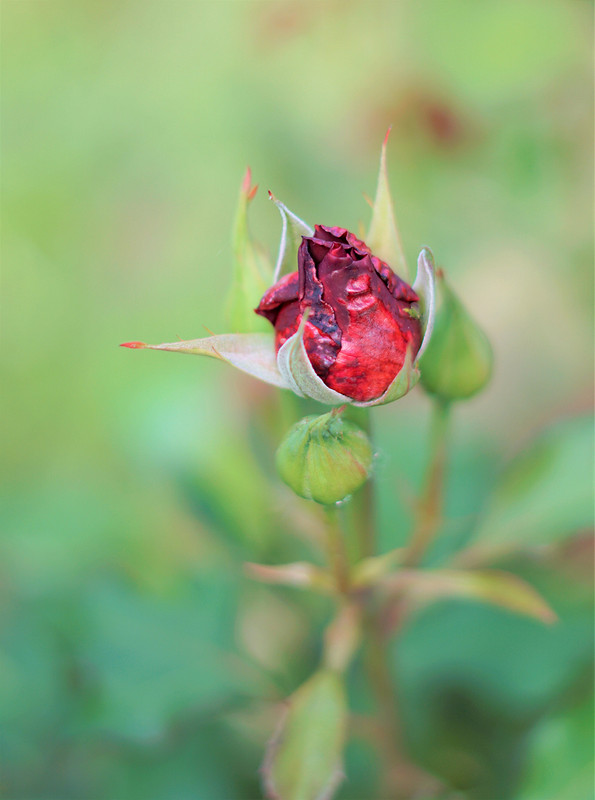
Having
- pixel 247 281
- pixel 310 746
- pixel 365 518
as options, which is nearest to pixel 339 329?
pixel 247 281

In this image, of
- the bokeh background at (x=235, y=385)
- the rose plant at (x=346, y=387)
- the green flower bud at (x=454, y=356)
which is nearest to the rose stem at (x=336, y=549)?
the rose plant at (x=346, y=387)

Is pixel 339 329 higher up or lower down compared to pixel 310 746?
higher up

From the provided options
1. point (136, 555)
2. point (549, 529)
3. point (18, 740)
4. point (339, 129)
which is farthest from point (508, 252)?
point (18, 740)

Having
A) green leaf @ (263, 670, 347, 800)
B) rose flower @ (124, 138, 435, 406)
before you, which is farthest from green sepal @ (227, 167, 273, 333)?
green leaf @ (263, 670, 347, 800)

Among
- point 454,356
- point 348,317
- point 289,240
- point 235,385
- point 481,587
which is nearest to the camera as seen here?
point 348,317

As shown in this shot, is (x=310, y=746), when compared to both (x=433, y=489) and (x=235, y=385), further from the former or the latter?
(x=235, y=385)

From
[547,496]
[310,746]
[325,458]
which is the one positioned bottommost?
[310,746]

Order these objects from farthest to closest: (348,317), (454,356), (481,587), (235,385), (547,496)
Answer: (235,385), (547,496), (481,587), (454,356), (348,317)

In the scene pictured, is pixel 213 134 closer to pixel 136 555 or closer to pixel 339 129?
pixel 339 129

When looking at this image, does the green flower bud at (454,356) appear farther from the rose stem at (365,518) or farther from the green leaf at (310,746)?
the green leaf at (310,746)
